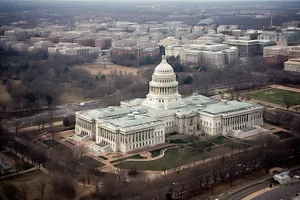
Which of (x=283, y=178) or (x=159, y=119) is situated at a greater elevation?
(x=159, y=119)

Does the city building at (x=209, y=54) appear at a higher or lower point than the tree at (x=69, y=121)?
higher

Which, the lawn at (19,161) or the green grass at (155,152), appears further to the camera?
the green grass at (155,152)

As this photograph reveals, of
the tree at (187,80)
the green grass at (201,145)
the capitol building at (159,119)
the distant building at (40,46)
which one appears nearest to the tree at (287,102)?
the capitol building at (159,119)

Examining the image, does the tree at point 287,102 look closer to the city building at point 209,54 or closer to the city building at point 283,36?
the city building at point 209,54

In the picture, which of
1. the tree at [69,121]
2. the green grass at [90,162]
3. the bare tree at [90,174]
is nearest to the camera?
the bare tree at [90,174]

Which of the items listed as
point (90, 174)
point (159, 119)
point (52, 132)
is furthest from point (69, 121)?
point (90, 174)

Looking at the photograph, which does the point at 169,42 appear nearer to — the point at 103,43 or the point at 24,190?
the point at 103,43
